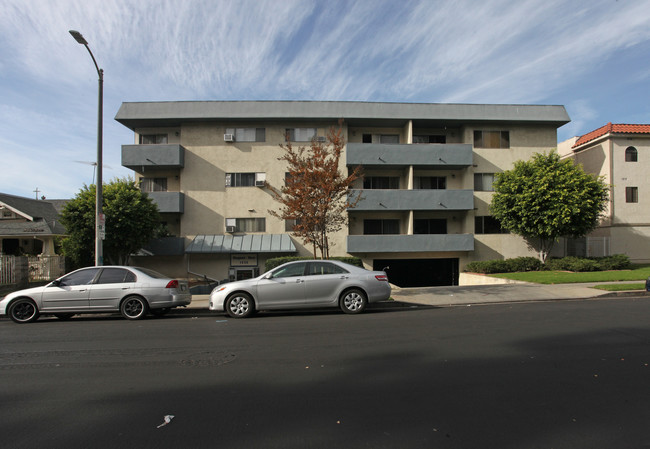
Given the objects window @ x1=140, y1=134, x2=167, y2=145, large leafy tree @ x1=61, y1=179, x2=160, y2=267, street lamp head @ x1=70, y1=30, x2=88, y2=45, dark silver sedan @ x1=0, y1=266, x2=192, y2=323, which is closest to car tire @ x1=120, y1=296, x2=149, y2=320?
dark silver sedan @ x1=0, y1=266, x2=192, y2=323

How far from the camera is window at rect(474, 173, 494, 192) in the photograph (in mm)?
25344

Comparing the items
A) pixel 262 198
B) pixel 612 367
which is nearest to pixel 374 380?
pixel 612 367

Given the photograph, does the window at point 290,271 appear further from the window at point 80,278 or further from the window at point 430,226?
the window at point 430,226

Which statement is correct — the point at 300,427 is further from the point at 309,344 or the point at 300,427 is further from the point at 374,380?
the point at 309,344

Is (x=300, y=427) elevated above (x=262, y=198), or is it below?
below

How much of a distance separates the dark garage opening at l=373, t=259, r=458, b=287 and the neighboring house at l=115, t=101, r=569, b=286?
96 centimetres

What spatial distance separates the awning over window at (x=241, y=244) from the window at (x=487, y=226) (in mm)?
11732

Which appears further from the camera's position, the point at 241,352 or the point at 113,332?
the point at 113,332

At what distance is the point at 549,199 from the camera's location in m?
21.1

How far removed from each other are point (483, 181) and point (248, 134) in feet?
50.0

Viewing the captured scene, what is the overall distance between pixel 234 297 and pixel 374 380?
20.0ft

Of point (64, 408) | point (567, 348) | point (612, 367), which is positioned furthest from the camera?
point (567, 348)

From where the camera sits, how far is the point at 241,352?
6336mm

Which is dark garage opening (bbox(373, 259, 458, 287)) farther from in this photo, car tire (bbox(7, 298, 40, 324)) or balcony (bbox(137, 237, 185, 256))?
car tire (bbox(7, 298, 40, 324))
